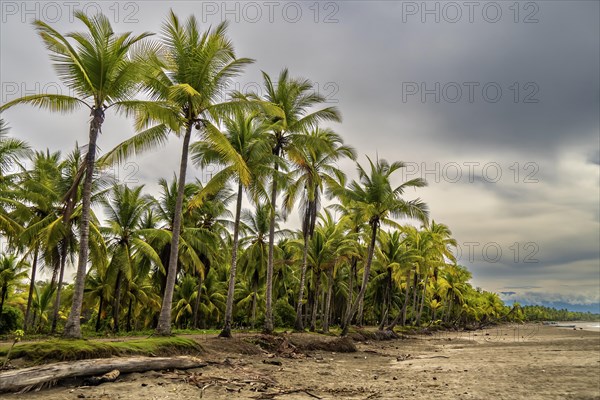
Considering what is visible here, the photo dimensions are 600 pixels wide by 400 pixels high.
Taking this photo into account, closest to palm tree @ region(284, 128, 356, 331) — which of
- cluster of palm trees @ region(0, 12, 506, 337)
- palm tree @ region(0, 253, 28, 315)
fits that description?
cluster of palm trees @ region(0, 12, 506, 337)

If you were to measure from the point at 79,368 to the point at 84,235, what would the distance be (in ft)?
15.6

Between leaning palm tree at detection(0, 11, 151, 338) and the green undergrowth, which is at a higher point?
leaning palm tree at detection(0, 11, 151, 338)

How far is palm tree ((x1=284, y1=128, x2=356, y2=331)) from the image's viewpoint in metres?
20.7

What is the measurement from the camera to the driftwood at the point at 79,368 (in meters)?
7.52

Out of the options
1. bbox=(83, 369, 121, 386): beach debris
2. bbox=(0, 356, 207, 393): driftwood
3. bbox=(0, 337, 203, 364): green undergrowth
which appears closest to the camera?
bbox=(0, 356, 207, 393): driftwood

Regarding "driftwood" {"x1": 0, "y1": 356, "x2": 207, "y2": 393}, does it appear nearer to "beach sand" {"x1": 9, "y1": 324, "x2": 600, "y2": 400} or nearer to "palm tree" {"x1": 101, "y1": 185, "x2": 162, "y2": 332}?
"beach sand" {"x1": 9, "y1": 324, "x2": 600, "y2": 400}

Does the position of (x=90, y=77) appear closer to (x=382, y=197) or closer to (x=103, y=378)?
(x=103, y=378)

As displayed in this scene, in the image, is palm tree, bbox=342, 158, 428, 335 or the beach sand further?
palm tree, bbox=342, 158, 428, 335

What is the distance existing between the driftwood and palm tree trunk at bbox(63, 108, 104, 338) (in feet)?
9.49

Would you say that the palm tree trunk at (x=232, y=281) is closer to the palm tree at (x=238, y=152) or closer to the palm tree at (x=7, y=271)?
the palm tree at (x=238, y=152)

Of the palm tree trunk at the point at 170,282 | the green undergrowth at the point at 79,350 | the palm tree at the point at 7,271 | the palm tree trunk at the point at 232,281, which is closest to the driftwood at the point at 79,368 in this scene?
the green undergrowth at the point at 79,350

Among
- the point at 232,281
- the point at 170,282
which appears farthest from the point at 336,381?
the point at 232,281

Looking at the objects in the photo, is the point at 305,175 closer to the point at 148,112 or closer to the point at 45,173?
the point at 148,112

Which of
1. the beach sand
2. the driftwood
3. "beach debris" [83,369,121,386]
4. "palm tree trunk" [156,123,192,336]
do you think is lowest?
the beach sand
